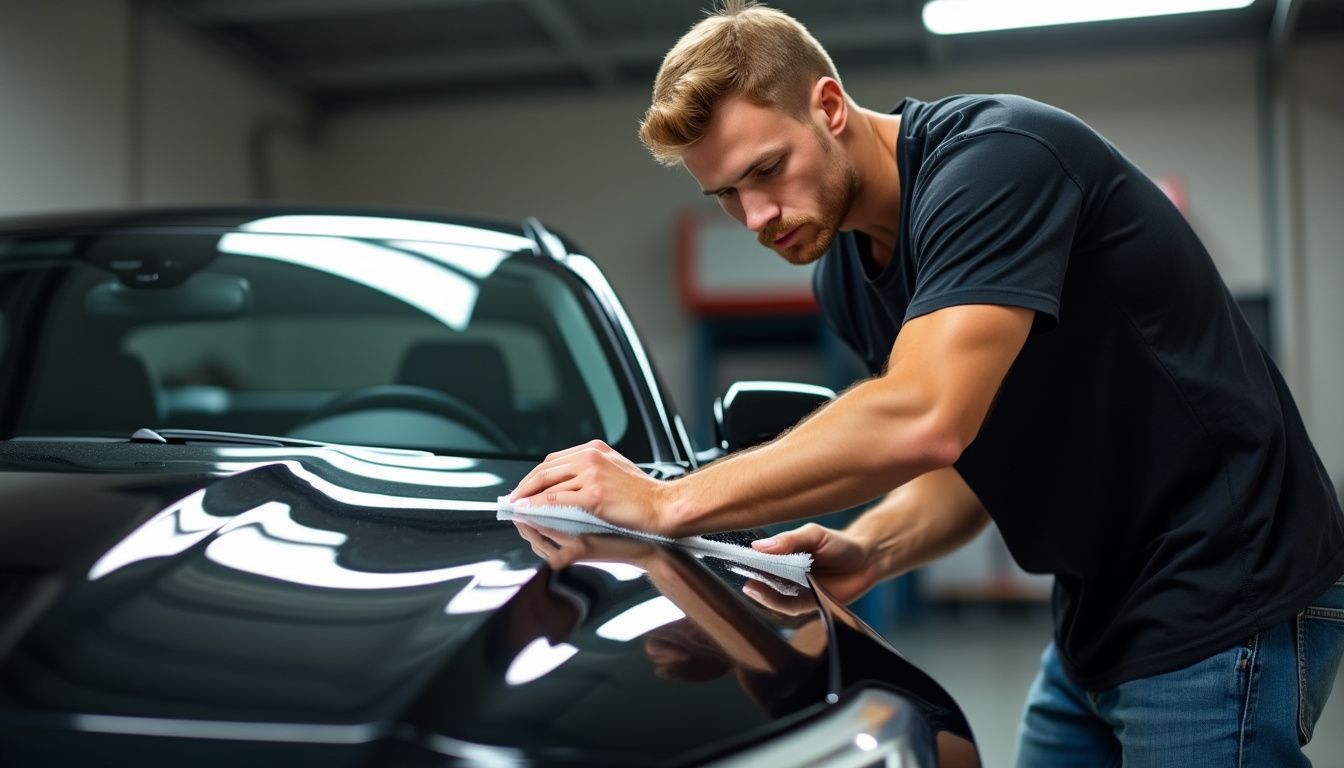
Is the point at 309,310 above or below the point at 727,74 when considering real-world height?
below

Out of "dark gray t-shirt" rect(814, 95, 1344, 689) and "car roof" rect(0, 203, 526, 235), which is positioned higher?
"car roof" rect(0, 203, 526, 235)

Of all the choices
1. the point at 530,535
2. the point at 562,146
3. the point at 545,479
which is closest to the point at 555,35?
the point at 562,146

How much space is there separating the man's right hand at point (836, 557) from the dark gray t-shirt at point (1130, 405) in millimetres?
260

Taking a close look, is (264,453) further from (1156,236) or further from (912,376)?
(1156,236)

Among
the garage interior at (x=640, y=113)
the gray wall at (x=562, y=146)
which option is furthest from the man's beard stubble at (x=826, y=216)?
the gray wall at (x=562, y=146)

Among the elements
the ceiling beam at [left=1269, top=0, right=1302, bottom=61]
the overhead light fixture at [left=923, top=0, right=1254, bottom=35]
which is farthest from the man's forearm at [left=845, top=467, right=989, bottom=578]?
the ceiling beam at [left=1269, top=0, right=1302, bottom=61]

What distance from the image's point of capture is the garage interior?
23.7 ft

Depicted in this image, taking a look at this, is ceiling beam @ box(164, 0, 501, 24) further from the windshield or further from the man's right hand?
the man's right hand

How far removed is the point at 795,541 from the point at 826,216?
0.42 metres

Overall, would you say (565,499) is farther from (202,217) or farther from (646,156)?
(646,156)

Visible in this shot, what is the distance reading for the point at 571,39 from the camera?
8.11 metres

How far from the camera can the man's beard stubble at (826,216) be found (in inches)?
60.8

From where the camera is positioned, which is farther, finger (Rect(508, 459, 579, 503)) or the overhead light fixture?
the overhead light fixture

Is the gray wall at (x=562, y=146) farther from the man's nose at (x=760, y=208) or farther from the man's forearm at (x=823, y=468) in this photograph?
the man's forearm at (x=823, y=468)
